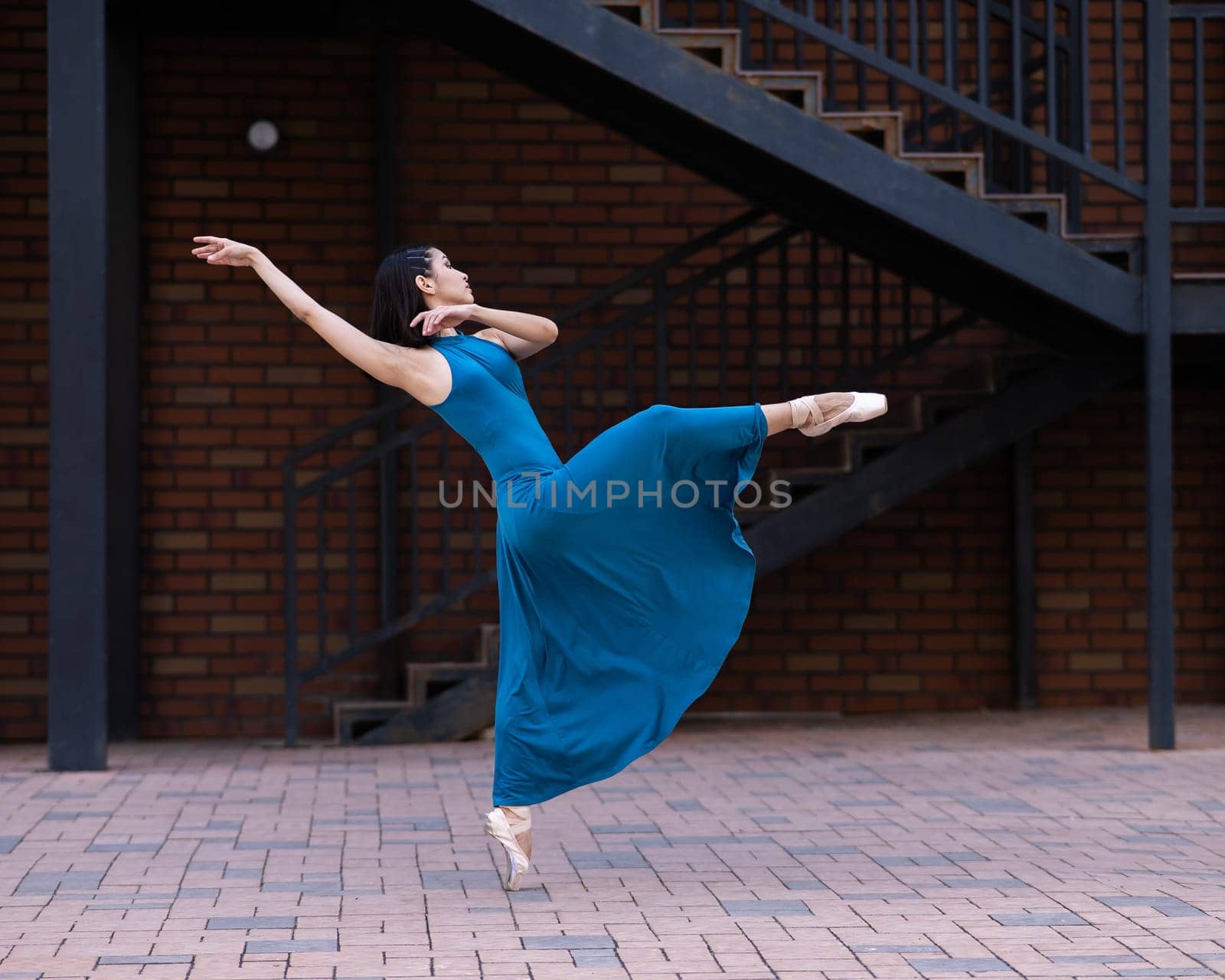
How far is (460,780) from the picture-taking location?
6.18 metres

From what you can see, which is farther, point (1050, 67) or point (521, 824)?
point (1050, 67)

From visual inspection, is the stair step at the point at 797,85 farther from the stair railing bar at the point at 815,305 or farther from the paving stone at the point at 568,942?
the paving stone at the point at 568,942

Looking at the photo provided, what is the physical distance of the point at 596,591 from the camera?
4281 mm

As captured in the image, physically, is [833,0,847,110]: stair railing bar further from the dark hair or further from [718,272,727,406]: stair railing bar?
the dark hair

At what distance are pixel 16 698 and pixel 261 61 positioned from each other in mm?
3283

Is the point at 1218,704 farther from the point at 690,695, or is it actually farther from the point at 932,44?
the point at 690,695

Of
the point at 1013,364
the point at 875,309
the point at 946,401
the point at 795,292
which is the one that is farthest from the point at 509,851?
the point at 795,292

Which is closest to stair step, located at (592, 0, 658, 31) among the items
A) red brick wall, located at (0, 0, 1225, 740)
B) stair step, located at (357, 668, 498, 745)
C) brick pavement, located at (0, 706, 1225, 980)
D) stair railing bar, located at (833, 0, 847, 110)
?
stair railing bar, located at (833, 0, 847, 110)

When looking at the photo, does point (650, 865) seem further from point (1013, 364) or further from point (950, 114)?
point (950, 114)

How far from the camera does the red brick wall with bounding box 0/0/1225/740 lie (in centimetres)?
780

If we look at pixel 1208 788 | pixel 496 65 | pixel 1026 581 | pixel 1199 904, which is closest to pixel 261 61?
pixel 496 65

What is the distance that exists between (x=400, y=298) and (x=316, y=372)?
3660mm

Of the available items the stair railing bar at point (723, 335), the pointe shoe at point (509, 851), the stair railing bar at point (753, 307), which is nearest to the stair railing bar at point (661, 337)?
the stair railing bar at point (723, 335)

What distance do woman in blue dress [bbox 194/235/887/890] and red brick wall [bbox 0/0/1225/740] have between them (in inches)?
143
